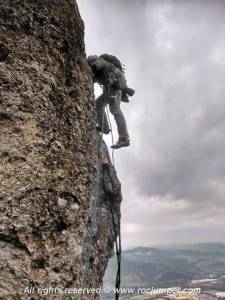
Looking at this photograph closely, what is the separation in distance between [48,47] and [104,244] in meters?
5.09

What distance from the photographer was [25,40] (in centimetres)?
621

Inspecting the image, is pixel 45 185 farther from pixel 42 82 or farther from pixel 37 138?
pixel 42 82

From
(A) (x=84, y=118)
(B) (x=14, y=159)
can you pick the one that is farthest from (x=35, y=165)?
(A) (x=84, y=118)

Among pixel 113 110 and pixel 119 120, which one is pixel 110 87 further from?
pixel 119 120

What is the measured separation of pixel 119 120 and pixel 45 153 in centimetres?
537

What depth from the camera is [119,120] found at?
10742mm

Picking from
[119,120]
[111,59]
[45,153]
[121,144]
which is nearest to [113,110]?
[119,120]

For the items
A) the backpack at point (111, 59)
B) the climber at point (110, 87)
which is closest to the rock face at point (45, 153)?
the climber at point (110, 87)

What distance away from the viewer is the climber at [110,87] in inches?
408

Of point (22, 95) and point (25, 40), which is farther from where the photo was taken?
point (25, 40)

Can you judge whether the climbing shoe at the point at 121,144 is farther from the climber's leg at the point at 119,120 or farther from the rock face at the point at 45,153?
the rock face at the point at 45,153

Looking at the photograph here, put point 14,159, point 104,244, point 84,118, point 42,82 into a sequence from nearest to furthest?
1. point 14,159
2. point 42,82
3. point 84,118
4. point 104,244

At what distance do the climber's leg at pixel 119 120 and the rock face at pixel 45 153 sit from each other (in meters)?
3.40

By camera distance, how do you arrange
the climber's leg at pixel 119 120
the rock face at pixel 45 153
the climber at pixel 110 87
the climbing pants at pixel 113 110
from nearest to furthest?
the rock face at pixel 45 153 → the climber at pixel 110 87 → the climber's leg at pixel 119 120 → the climbing pants at pixel 113 110
